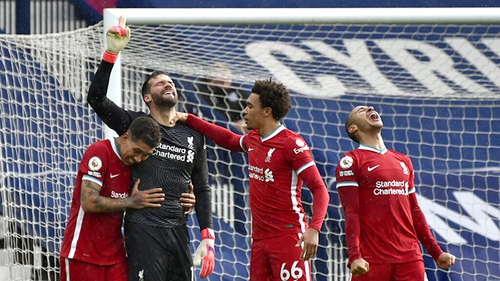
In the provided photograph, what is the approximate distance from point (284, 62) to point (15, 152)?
7.89ft

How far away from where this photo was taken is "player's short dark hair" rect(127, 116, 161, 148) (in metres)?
4.86

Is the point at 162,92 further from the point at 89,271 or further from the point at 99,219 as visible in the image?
the point at 89,271

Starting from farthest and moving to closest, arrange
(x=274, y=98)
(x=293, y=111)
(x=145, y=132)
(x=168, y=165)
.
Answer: (x=293, y=111)
(x=274, y=98)
(x=168, y=165)
(x=145, y=132)

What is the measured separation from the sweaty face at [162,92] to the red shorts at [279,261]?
3.40ft

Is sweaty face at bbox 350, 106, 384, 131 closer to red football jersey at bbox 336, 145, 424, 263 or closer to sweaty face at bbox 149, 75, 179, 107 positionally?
red football jersey at bbox 336, 145, 424, 263

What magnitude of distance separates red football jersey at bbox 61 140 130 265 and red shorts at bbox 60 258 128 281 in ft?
0.12

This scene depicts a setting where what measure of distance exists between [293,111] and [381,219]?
2722 mm

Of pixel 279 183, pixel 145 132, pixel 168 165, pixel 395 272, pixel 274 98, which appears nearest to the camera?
pixel 145 132

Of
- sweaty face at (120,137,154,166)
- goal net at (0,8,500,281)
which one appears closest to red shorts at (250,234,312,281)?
sweaty face at (120,137,154,166)

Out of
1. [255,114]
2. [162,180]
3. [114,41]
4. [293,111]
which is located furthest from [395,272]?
[293,111]

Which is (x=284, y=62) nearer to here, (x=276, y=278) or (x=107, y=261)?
(x=276, y=278)

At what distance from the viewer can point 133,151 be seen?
493 cm

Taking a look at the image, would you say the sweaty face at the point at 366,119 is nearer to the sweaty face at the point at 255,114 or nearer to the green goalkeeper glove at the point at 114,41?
the sweaty face at the point at 255,114

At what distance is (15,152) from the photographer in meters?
7.28
